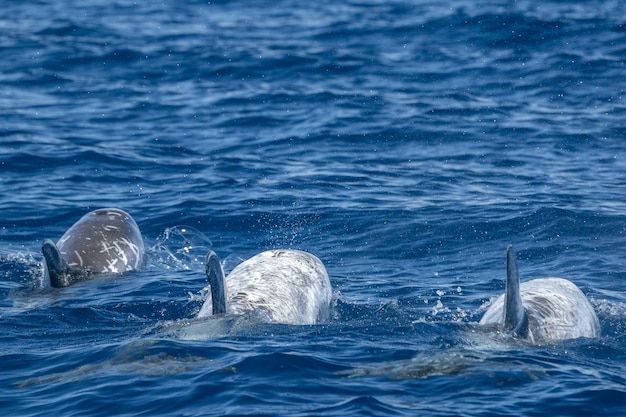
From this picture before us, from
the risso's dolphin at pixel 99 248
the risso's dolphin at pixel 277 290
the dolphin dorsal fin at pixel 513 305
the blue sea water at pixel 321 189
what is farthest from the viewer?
the risso's dolphin at pixel 99 248

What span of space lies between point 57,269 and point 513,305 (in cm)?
725

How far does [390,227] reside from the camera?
20.9 m

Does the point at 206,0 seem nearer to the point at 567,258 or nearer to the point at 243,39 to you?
the point at 243,39

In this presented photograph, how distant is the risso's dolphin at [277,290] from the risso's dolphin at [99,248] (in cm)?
271

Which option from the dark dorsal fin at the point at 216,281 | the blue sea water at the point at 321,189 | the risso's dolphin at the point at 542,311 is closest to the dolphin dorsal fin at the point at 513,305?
the risso's dolphin at the point at 542,311

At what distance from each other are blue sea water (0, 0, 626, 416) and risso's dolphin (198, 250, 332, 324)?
40 centimetres

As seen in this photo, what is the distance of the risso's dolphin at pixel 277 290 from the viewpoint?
14812 mm

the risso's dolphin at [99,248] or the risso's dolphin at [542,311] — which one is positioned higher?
the risso's dolphin at [99,248]

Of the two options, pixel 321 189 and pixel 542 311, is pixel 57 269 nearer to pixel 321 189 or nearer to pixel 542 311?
pixel 542 311

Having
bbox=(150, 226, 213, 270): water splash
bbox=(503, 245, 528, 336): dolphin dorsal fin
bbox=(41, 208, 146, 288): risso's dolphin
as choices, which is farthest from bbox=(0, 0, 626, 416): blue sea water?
bbox=(41, 208, 146, 288): risso's dolphin

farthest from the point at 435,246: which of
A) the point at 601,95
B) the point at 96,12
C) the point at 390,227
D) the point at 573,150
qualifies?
the point at 96,12

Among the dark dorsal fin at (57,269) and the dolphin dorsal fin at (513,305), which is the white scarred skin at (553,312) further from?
the dark dorsal fin at (57,269)

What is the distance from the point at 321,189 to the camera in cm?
2309

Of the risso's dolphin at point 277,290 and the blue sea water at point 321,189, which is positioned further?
the risso's dolphin at point 277,290
